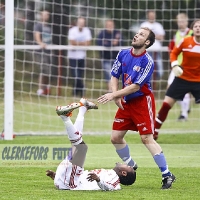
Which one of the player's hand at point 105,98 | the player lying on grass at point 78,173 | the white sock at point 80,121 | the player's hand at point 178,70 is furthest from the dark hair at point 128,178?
the player's hand at point 178,70

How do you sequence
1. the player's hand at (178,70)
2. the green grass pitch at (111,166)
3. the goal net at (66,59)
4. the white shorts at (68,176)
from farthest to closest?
1. the goal net at (66,59)
2. the player's hand at (178,70)
3. the white shorts at (68,176)
4. the green grass pitch at (111,166)

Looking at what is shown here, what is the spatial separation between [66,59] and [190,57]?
5212 millimetres

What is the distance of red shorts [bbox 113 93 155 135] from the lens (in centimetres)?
800

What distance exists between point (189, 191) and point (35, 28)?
7525 mm

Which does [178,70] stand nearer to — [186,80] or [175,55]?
[175,55]

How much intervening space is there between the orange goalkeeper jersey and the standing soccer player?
317 cm

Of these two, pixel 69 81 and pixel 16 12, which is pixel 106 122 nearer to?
pixel 69 81

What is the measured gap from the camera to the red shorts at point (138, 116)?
8.00 metres

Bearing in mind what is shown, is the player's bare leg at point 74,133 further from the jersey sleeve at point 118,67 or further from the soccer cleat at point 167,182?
the soccer cleat at point 167,182

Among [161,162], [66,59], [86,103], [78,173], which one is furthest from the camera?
[66,59]

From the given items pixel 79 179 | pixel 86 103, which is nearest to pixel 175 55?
pixel 86 103

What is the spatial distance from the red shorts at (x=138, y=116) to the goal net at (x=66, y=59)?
201 inches

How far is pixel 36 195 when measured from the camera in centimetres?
714

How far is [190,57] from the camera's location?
1147cm
